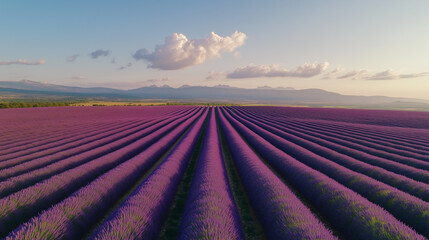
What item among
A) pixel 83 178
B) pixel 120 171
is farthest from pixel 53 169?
pixel 120 171

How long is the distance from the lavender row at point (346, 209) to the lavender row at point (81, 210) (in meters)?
Result: 5.11

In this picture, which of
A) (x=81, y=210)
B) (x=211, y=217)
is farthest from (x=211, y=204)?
(x=81, y=210)

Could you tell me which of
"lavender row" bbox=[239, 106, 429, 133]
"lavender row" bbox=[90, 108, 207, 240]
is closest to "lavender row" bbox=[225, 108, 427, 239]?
"lavender row" bbox=[90, 108, 207, 240]

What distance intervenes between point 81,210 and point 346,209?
17.6ft

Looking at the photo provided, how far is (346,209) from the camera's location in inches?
164

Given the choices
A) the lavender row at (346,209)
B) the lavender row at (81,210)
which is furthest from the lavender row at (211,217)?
the lavender row at (346,209)

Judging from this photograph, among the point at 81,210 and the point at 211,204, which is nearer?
the point at 211,204

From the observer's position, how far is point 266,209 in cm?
441

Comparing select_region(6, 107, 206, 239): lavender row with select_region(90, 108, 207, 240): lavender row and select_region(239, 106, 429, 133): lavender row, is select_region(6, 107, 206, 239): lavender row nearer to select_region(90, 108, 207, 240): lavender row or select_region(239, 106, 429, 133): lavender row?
select_region(90, 108, 207, 240): lavender row

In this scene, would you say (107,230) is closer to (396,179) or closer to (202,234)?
(202,234)

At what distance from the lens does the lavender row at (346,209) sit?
10.7 ft

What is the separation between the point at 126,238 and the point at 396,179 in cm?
730

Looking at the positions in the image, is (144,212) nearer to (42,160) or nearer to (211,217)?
(211,217)

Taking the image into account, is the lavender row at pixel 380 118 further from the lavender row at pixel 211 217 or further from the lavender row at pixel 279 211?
the lavender row at pixel 211 217
